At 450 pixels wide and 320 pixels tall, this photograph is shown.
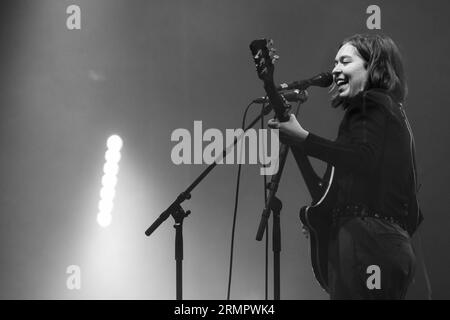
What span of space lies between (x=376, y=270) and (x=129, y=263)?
5.80ft

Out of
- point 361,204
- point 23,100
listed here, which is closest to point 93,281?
point 23,100

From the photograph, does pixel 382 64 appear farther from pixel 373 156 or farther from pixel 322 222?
pixel 322 222

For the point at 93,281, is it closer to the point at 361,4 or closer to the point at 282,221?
the point at 282,221

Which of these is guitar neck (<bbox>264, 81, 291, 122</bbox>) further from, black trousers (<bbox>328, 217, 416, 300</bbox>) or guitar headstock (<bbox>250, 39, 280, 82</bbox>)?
black trousers (<bbox>328, 217, 416, 300</bbox>)

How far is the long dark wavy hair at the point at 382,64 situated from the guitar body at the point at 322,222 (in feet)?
1.08

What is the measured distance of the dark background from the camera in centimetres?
301

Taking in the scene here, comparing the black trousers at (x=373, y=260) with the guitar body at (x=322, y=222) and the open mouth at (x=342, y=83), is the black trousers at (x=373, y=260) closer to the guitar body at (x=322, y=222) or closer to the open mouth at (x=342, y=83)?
the guitar body at (x=322, y=222)

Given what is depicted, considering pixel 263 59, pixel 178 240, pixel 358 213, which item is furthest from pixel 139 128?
pixel 358 213

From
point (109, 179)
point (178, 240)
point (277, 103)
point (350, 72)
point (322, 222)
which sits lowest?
point (178, 240)

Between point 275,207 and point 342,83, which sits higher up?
point 342,83

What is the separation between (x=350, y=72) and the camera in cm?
191

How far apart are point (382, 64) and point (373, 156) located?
375 millimetres

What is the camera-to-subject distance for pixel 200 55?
3.12 meters

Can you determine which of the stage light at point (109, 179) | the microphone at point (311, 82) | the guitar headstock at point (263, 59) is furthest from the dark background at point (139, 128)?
the guitar headstock at point (263, 59)
